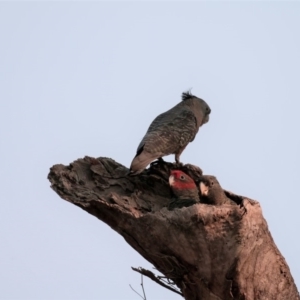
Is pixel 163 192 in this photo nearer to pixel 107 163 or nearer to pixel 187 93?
pixel 107 163

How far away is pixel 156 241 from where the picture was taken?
6.46 metres

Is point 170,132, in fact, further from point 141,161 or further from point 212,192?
point 212,192

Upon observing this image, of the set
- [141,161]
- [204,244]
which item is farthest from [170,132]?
[204,244]

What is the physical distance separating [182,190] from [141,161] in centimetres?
109

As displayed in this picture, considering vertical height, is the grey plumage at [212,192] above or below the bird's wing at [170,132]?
below

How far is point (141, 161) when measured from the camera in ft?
26.9

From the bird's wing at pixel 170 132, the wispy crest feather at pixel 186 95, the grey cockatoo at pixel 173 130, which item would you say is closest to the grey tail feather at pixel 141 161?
the grey cockatoo at pixel 173 130

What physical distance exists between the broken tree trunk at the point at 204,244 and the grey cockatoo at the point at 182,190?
180 mm

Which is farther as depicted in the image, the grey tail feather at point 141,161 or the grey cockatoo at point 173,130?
the grey cockatoo at point 173,130

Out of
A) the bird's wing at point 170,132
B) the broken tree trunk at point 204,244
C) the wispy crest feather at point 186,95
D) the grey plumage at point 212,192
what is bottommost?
the broken tree trunk at point 204,244

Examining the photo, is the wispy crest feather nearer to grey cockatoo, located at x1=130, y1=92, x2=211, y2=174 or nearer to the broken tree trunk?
grey cockatoo, located at x1=130, y1=92, x2=211, y2=174

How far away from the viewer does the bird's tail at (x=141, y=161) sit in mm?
7639

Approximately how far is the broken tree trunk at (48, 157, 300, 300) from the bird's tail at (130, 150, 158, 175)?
72 centimetres

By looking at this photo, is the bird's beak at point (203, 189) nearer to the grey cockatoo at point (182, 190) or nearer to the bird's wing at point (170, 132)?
the grey cockatoo at point (182, 190)
